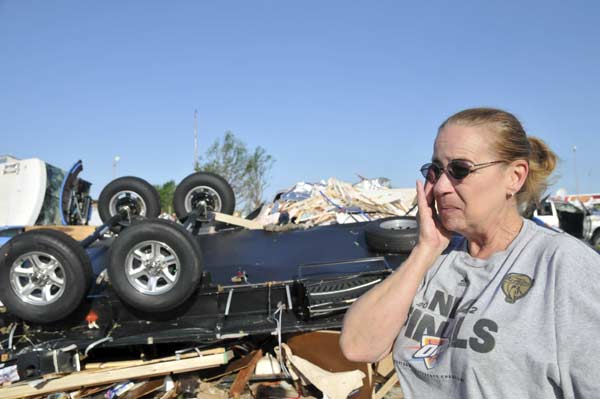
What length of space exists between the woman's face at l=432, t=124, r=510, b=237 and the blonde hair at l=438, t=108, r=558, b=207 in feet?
0.11

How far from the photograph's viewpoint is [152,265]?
4.31 metres

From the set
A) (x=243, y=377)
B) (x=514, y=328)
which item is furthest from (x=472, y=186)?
(x=243, y=377)

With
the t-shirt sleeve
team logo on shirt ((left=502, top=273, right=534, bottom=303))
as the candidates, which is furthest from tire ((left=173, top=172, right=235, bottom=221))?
the t-shirt sleeve

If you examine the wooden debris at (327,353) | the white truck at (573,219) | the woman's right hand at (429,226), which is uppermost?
the woman's right hand at (429,226)

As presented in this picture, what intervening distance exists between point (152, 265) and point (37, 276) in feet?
3.25

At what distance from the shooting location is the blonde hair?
1710 millimetres

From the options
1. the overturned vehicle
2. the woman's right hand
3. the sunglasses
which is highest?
the sunglasses

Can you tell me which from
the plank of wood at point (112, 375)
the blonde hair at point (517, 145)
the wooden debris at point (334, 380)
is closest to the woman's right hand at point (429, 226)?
the blonde hair at point (517, 145)

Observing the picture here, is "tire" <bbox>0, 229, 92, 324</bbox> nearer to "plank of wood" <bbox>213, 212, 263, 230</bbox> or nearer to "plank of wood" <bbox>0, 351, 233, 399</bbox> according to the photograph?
"plank of wood" <bbox>0, 351, 233, 399</bbox>

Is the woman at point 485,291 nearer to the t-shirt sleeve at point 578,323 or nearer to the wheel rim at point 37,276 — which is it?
the t-shirt sleeve at point 578,323

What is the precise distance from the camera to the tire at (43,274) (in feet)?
13.8

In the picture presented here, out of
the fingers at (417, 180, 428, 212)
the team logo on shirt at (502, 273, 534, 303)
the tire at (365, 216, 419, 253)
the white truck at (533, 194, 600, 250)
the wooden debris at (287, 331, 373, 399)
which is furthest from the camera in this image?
the white truck at (533, 194, 600, 250)

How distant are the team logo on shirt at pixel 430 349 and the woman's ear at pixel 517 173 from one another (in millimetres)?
582

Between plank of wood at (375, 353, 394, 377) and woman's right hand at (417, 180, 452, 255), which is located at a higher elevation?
woman's right hand at (417, 180, 452, 255)
